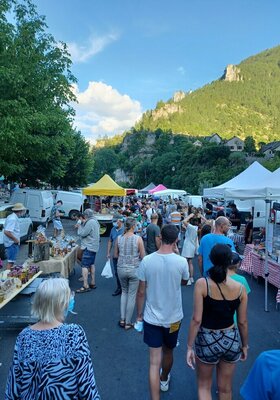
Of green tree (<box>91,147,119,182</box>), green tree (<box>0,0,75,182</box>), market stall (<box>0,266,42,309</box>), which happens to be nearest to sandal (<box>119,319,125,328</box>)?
market stall (<box>0,266,42,309</box>)

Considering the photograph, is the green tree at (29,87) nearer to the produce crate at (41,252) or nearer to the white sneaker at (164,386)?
the produce crate at (41,252)

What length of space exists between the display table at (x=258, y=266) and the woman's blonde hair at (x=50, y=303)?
5532mm

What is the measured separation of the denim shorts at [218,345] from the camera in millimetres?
2422

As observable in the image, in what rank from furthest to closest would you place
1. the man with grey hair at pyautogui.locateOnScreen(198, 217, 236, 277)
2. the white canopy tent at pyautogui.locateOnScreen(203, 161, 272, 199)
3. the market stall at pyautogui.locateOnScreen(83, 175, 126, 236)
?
the market stall at pyautogui.locateOnScreen(83, 175, 126, 236)
the white canopy tent at pyautogui.locateOnScreen(203, 161, 272, 199)
the man with grey hair at pyautogui.locateOnScreen(198, 217, 236, 277)

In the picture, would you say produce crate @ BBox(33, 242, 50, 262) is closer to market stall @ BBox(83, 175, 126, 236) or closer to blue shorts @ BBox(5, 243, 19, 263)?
blue shorts @ BBox(5, 243, 19, 263)

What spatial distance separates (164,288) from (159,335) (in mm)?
447

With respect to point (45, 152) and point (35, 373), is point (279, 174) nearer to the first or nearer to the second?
point (35, 373)

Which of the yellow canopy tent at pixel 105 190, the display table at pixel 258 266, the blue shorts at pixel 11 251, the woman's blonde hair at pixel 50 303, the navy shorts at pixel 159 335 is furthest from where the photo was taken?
the yellow canopy tent at pixel 105 190

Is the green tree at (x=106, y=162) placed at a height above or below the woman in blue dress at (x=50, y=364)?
above

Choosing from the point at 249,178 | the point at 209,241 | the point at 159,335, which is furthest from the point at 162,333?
the point at 249,178

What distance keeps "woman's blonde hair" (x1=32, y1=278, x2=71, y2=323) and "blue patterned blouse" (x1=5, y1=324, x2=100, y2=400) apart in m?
0.09

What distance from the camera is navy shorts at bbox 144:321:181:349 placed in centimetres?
291

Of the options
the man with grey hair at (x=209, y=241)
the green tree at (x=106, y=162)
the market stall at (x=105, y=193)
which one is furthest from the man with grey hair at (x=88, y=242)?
the green tree at (x=106, y=162)

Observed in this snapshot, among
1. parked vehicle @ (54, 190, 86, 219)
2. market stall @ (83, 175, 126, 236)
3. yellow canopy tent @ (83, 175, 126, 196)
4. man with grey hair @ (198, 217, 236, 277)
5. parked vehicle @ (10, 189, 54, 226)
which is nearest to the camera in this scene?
man with grey hair @ (198, 217, 236, 277)
